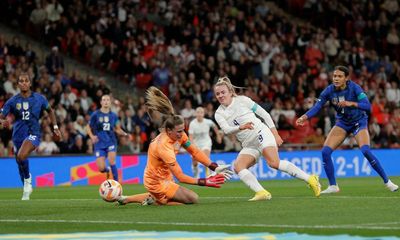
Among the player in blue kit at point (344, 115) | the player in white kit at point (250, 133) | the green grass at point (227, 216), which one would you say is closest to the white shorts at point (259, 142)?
the player in white kit at point (250, 133)

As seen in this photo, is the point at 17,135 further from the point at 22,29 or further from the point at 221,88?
the point at 22,29

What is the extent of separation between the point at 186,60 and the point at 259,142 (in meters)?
17.9

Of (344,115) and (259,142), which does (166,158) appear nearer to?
(259,142)

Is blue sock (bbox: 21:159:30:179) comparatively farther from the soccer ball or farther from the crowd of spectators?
the crowd of spectators

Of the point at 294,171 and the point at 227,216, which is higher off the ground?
the point at 294,171

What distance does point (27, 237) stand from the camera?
11.2 m

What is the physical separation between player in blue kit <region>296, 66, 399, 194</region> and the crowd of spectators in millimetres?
11725

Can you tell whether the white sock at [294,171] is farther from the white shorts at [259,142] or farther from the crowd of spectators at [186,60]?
the crowd of spectators at [186,60]

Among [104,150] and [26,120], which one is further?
[104,150]

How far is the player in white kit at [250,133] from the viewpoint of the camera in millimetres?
16781

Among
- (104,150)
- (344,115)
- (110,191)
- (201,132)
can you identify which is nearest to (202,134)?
(201,132)

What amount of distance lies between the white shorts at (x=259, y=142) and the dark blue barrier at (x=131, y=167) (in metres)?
12.5

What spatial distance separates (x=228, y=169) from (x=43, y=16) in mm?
19755

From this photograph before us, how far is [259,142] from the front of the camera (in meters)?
17.0
